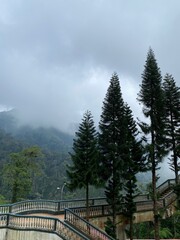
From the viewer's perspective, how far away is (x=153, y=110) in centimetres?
2345

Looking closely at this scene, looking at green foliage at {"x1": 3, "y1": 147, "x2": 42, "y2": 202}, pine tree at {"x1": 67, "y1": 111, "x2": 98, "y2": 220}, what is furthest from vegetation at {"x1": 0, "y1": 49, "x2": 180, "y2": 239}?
green foliage at {"x1": 3, "y1": 147, "x2": 42, "y2": 202}

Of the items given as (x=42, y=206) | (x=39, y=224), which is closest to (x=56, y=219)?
(x=39, y=224)

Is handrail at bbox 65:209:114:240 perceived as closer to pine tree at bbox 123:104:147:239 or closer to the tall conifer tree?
the tall conifer tree

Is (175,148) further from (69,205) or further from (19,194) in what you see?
(19,194)

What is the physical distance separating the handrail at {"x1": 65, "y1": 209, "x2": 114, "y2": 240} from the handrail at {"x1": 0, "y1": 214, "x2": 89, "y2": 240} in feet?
5.85

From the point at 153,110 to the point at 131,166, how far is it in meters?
5.63

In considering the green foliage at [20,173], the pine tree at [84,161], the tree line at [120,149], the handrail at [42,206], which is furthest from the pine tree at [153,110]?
the green foliage at [20,173]

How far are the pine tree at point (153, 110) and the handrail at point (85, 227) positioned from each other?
6.42m

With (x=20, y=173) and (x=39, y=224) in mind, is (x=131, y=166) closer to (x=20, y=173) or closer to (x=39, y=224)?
(x=39, y=224)

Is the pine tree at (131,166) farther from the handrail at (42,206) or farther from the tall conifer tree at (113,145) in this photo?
the handrail at (42,206)

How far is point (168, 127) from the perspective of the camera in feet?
93.5

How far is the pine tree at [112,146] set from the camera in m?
23.0

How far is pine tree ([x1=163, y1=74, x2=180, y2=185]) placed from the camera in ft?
91.6

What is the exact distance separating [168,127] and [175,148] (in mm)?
2330
